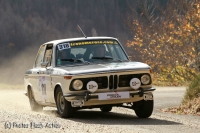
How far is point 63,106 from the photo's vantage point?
14078 millimetres

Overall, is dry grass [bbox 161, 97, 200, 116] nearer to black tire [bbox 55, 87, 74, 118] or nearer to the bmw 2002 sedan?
the bmw 2002 sedan

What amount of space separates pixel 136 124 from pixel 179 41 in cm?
2212

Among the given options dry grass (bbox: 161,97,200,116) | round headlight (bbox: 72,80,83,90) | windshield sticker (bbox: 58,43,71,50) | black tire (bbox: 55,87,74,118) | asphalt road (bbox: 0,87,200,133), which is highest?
windshield sticker (bbox: 58,43,71,50)

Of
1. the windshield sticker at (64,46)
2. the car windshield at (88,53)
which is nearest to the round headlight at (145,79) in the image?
the car windshield at (88,53)

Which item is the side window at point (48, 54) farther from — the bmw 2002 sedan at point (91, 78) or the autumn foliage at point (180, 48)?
the autumn foliage at point (180, 48)

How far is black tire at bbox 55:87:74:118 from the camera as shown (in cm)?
1378

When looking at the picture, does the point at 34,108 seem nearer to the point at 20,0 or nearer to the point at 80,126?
the point at 80,126

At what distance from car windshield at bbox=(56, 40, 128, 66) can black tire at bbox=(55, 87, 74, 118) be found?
0.85 meters

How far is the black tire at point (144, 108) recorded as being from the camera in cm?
1416

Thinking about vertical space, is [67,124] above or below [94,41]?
below

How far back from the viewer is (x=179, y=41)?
114 feet

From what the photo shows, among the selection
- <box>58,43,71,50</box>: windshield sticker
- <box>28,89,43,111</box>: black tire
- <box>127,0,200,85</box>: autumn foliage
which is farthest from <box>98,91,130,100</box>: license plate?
<box>127,0,200,85</box>: autumn foliage

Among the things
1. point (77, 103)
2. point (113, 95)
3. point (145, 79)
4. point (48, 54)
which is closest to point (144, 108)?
point (145, 79)

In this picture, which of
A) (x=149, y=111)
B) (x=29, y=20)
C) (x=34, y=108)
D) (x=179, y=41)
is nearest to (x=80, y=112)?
(x=34, y=108)
